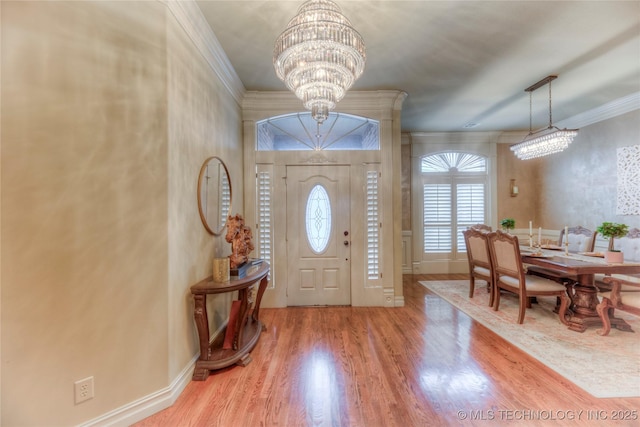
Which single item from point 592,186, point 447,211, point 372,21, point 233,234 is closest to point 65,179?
point 233,234

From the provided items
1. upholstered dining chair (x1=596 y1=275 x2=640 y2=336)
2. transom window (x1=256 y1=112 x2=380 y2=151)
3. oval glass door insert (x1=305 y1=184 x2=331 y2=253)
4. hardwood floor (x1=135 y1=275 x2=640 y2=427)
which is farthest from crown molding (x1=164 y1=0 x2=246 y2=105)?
upholstered dining chair (x1=596 y1=275 x2=640 y2=336)

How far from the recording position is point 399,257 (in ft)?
13.0

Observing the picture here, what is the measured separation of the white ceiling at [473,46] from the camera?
7.54 feet

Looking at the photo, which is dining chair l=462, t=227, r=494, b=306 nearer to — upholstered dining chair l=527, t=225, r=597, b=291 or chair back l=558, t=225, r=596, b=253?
upholstered dining chair l=527, t=225, r=597, b=291

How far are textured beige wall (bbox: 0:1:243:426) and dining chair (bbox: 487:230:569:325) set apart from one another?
3677 mm

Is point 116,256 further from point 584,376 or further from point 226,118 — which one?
point 584,376

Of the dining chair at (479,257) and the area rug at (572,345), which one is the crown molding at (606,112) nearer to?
the dining chair at (479,257)

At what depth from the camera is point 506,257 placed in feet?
11.3

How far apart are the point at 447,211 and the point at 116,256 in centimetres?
605

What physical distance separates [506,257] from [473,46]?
101 inches

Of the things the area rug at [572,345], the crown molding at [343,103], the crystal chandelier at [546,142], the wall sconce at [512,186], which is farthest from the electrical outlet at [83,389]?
the wall sconce at [512,186]

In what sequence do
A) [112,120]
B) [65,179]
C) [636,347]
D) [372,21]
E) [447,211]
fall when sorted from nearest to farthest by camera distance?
1. [65,179]
2. [112,120]
3. [372,21]
4. [636,347]
5. [447,211]

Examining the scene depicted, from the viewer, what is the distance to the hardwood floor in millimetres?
1792

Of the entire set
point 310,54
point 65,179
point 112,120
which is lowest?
point 65,179
